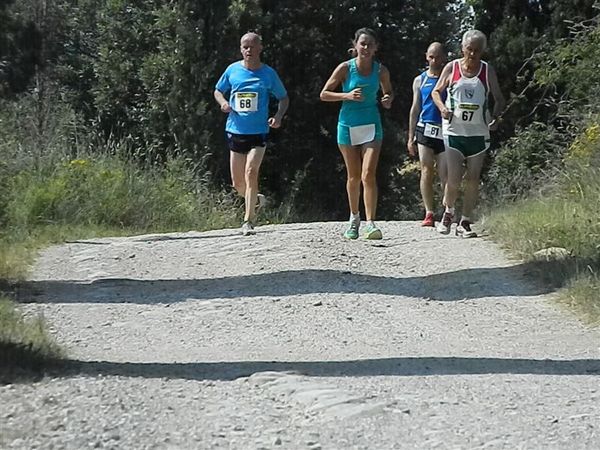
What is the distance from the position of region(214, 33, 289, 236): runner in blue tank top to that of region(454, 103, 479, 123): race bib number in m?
1.80

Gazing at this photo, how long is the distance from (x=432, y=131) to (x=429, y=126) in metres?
0.06

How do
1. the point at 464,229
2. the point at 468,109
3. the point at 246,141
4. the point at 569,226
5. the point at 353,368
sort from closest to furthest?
the point at 353,368, the point at 569,226, the point at 468,109, the point at 464,229, the point at 246,141

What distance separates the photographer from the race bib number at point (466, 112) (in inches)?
430

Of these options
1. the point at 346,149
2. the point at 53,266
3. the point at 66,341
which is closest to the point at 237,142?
the point at 346,149

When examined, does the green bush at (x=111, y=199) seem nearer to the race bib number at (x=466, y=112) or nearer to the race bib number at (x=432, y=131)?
the race bib number at (x=432, y=131)

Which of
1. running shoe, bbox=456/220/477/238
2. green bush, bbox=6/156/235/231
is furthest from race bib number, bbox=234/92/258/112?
green bush, bbox=6/156/235/231

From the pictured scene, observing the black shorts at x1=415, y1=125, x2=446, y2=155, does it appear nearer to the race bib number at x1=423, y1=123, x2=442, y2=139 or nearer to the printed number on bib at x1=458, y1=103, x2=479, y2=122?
the race bib number at x1=423, y1=123, x2=442, y2=139

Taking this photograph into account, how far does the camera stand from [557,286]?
8.87 metres

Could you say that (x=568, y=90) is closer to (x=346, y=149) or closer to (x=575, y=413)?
(x=346, y=149)

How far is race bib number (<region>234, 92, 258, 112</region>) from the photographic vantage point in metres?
11.7

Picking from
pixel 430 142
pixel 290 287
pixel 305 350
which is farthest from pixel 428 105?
pixel 305 350

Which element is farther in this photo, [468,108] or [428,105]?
[428,105]

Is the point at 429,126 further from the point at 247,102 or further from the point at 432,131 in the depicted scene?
the point at 247,102

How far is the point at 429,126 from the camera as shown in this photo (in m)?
12.1
